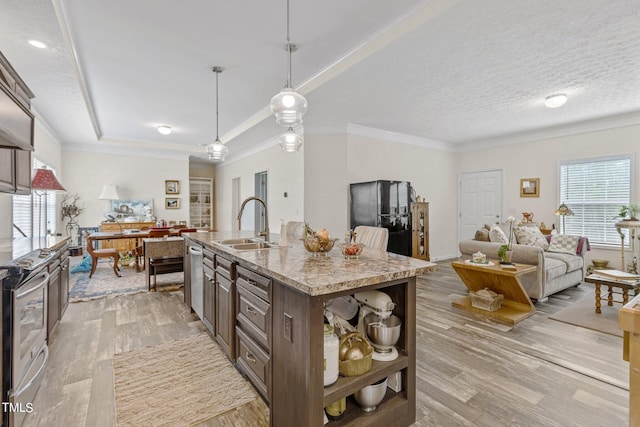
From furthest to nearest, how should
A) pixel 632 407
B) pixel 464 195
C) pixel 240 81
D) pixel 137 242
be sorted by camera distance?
pixel 464 195
pixel 137 242
pixel 240 81
pixel 632 407

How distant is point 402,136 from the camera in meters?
6.21

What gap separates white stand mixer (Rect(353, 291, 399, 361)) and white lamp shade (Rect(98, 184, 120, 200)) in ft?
23.3

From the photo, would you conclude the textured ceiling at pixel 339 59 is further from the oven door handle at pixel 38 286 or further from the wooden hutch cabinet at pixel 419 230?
the oven door handle at pixel 38 286

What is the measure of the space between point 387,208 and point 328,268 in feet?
12.0

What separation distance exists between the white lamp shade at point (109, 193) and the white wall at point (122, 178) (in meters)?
0.31

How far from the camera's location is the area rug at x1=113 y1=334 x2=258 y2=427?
1.79 m

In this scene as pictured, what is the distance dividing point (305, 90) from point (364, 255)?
2694mm

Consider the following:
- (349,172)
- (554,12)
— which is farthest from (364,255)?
(349,172)

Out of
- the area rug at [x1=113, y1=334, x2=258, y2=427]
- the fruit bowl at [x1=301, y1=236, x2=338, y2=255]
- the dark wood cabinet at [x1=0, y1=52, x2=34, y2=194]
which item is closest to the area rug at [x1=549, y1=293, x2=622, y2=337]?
the fruit bowl at [x1=301, y1=236, x2=338, y2=255]

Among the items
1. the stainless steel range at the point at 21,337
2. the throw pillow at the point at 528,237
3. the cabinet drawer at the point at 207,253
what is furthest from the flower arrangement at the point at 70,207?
the throw pillow at the point at 528,237

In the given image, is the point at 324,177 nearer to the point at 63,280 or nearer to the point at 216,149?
the point at 216,149

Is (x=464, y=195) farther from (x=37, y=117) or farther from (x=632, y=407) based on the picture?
(x=37, y=117)

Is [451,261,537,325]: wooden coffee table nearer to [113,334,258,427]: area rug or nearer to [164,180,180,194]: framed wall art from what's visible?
[113,334,258,427]: area rug

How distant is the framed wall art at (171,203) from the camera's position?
7.75 metres
